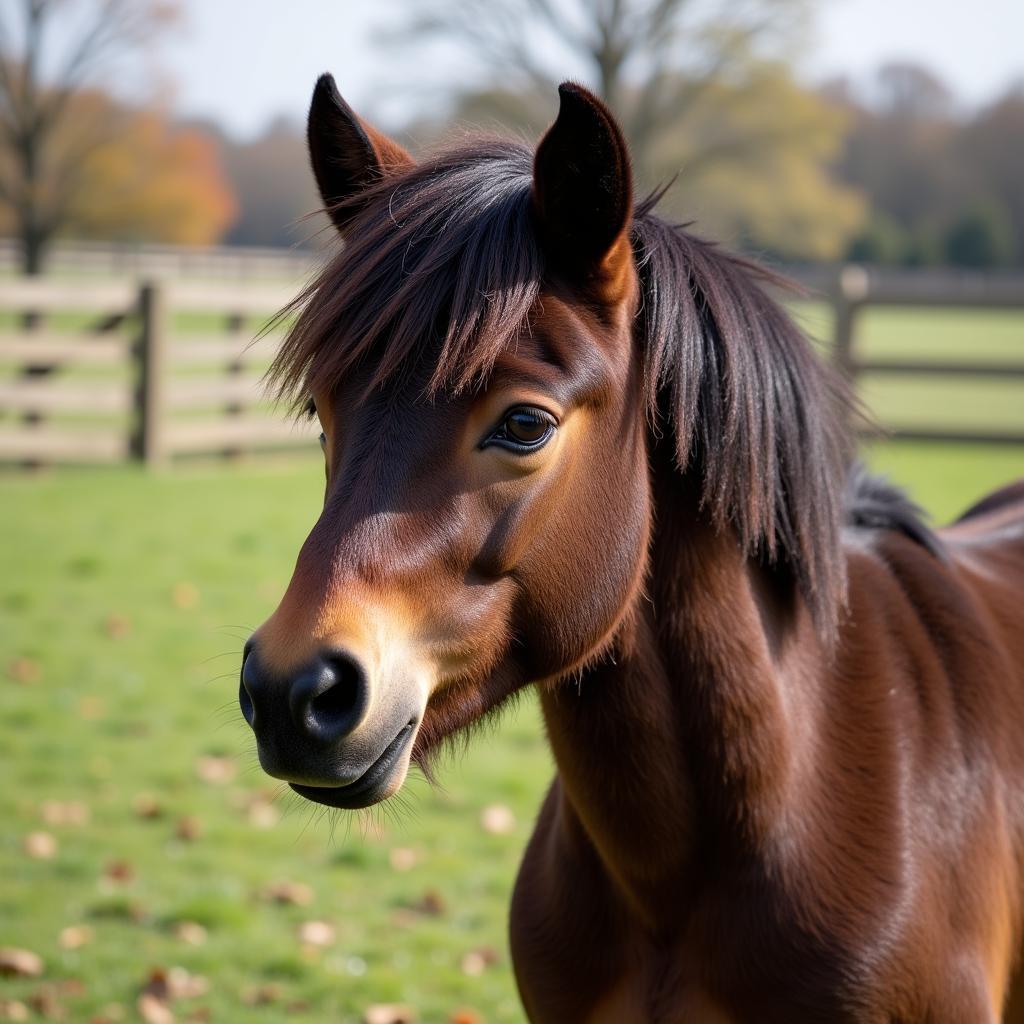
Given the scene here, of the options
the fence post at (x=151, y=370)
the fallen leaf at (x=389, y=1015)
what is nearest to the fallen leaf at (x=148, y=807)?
the fallen leaf at (x=389, y=1015)

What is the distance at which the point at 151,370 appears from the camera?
478 inches

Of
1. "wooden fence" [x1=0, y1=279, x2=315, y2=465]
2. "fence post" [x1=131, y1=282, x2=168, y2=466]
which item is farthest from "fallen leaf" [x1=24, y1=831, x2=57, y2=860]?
"fence post" [x1=131, y1=282, x2=168, y2=466]

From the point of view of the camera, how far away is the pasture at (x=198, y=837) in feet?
12.3

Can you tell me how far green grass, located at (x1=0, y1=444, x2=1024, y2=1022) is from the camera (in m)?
3.78

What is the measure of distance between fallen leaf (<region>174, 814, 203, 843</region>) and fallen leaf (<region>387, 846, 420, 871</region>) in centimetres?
82

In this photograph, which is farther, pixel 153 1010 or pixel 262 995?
pixel 262 995

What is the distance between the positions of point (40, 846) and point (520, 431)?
3.69 metres

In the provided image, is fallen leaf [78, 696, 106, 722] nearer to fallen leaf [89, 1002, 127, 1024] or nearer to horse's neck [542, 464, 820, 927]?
fallen leaf [89, 1002, 127, 1024]

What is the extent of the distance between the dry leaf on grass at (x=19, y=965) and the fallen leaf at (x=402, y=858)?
1.40 metres

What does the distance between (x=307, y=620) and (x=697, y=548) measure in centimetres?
78

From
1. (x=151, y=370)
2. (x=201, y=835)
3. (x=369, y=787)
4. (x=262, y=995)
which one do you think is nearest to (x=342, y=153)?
(x=369, y=787)

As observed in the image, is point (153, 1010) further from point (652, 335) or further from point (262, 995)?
point (652, 335)

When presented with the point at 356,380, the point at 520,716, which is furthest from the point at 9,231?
the point at 356,380

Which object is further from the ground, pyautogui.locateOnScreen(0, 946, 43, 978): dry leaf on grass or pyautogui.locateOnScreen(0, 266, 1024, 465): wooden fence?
pyautogui.locateOnScreen(0, 266, 1024, 465): wooden fence
